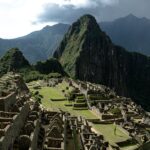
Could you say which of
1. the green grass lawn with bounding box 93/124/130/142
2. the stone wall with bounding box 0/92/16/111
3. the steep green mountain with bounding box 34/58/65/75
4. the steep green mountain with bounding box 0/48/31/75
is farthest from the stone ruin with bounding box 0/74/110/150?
the steep green mountain with bounding box 34/58/65/75

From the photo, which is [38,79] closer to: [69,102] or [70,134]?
[69,102]

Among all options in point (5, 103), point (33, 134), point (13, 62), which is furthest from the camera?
point (13, 62)

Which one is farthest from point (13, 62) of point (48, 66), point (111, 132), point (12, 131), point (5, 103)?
point (12, 131)

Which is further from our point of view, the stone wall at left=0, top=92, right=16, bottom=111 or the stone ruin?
the stone wall at left=0, top=92, right=16, bottom=111

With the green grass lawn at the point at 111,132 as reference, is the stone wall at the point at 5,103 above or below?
above

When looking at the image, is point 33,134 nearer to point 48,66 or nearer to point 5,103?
point 5,103

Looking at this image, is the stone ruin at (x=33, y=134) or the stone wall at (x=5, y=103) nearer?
the stone ruin at (x=33, y=134)

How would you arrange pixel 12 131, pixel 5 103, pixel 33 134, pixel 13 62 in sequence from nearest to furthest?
1. pixel 12 131
2. pixel 33 134
3. pixel 5 103
4. pixel 13 62

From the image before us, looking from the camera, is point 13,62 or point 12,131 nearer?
point 12,131

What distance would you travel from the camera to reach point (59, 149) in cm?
3141

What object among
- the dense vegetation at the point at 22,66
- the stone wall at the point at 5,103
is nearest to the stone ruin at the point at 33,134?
the stone wall at the point at 5,103

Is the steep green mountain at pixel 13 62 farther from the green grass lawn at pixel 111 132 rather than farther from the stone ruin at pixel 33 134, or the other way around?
the stone ruin at pixel 33 134

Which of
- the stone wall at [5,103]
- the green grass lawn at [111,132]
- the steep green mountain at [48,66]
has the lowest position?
the green grass lawn at [111,132]

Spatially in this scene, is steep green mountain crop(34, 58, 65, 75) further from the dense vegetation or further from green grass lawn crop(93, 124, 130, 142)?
Result: green grass lawn crop(93, 124, 130, 142)
